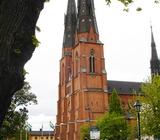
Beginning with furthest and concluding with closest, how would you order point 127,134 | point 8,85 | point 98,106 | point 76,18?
point 76,18, point 98,106, point 127,134, point 8,85

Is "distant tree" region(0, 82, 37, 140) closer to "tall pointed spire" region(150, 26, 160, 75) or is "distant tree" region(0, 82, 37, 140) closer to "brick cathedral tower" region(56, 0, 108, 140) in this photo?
"brick cathedral tower" region(56, 0, 108, 140)

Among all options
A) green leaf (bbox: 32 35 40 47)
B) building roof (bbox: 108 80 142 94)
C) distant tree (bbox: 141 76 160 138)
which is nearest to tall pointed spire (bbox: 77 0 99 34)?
building roof (bbox: 108 80 142 94)

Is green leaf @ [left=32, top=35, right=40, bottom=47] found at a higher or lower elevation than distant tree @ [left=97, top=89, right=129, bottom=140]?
lower

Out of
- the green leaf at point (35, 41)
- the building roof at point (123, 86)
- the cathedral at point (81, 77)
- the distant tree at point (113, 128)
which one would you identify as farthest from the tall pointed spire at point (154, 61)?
the green leaf at point (35, 41)

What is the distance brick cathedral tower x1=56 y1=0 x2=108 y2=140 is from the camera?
8594 centimetres

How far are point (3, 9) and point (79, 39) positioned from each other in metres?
87.1

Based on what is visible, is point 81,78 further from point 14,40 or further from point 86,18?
point 14,40

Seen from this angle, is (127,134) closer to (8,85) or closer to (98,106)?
(98,106)

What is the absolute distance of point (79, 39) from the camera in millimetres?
92250

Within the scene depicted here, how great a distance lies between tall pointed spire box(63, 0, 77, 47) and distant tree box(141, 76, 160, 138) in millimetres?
58574

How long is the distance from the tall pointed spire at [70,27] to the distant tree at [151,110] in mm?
58574

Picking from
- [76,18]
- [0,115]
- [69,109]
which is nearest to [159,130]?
[0,115]

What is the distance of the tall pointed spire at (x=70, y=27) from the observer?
3967 inches

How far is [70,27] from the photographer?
332ft
